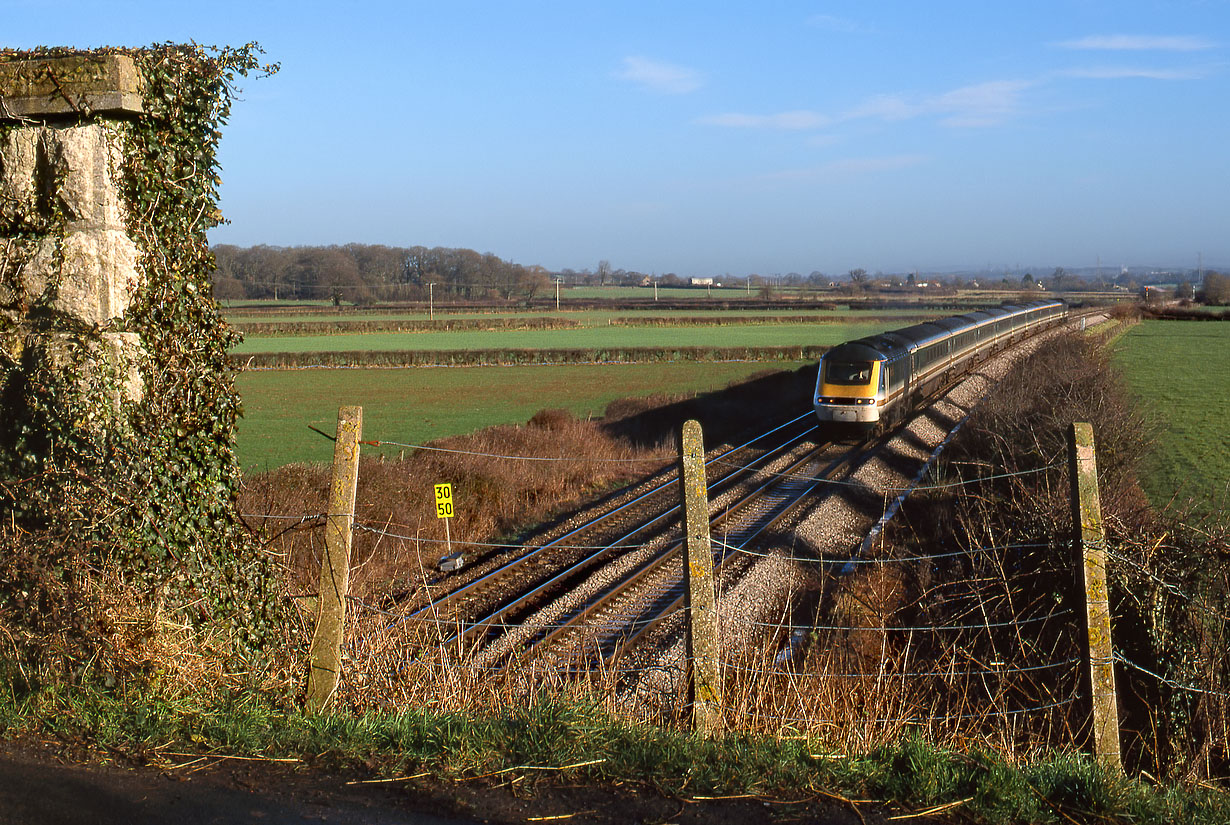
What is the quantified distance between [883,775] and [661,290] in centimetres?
15958

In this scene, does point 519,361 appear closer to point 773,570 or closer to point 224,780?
point 773,570

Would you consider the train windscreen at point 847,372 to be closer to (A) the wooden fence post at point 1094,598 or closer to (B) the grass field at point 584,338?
(A) the wooden fence post at point 1094,598

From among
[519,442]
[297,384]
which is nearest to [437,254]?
[297,384]

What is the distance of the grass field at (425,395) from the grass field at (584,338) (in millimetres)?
9887

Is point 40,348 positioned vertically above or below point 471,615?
above

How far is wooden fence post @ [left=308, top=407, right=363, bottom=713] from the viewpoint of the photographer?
520 centimetres

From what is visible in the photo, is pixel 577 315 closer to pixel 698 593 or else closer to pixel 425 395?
pixel 425 395

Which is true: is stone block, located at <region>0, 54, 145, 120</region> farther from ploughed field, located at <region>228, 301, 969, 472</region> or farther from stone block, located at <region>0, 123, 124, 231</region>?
ploughed field, located at <region>228, 301, 969, 472</region>

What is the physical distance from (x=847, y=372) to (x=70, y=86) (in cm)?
1992

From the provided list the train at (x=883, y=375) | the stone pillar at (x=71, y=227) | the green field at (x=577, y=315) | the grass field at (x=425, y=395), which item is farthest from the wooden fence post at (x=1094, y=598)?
the green field at (x=577, y=315)

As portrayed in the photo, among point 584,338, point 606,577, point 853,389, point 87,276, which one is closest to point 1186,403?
point 853,389

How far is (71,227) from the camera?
5.75 meters

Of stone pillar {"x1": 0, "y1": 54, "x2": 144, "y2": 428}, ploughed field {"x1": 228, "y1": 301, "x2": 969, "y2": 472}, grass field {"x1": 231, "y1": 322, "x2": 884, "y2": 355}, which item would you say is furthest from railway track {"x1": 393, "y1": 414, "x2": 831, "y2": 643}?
grass field {"x1": 231, "y1": 322, "x2": 884, "y2": 355}

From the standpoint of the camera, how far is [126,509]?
220 inches
